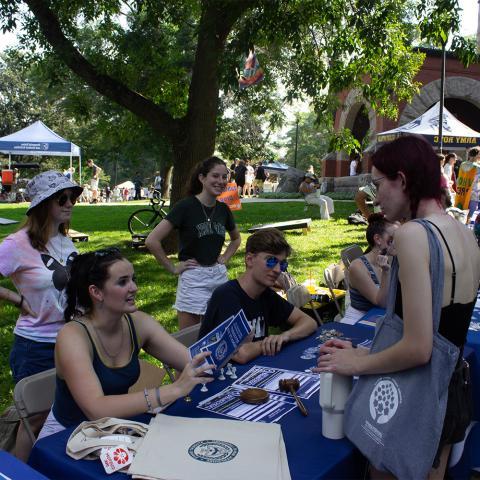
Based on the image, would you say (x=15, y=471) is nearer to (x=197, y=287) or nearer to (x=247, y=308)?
(x=247, y=308)

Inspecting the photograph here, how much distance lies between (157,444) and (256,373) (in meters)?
0.93

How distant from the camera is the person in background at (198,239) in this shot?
4344 mm

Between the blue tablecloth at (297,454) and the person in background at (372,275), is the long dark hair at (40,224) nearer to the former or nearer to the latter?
the blue tablecloth at (297,454)

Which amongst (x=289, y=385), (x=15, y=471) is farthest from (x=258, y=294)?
(x=15, y=471)

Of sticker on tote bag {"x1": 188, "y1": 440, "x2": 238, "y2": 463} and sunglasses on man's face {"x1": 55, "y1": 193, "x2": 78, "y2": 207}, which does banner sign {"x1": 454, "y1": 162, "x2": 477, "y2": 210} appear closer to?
sunglasses on man's face {"x1": 55, "y1": 193, "x2": 78, "y2": 207}

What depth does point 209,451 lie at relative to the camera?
173 centimetres

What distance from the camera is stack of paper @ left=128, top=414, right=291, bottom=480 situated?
5.28 ft

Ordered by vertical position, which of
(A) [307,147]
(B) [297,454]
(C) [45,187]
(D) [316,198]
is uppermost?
(A) [307,147]

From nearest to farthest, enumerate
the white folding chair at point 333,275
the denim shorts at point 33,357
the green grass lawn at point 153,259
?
the denim shorts at point 33,357 → the white folding chair at point 333,275 → the green grass lawn at point 153,259

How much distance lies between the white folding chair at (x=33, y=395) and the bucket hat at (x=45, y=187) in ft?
3.49

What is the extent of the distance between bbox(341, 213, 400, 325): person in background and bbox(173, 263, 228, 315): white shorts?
1.08m

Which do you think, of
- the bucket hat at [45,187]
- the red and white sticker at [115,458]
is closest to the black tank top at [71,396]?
the red and white sticker at [115,458]

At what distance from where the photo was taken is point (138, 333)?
2.56 m

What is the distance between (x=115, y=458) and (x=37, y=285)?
1.54m
